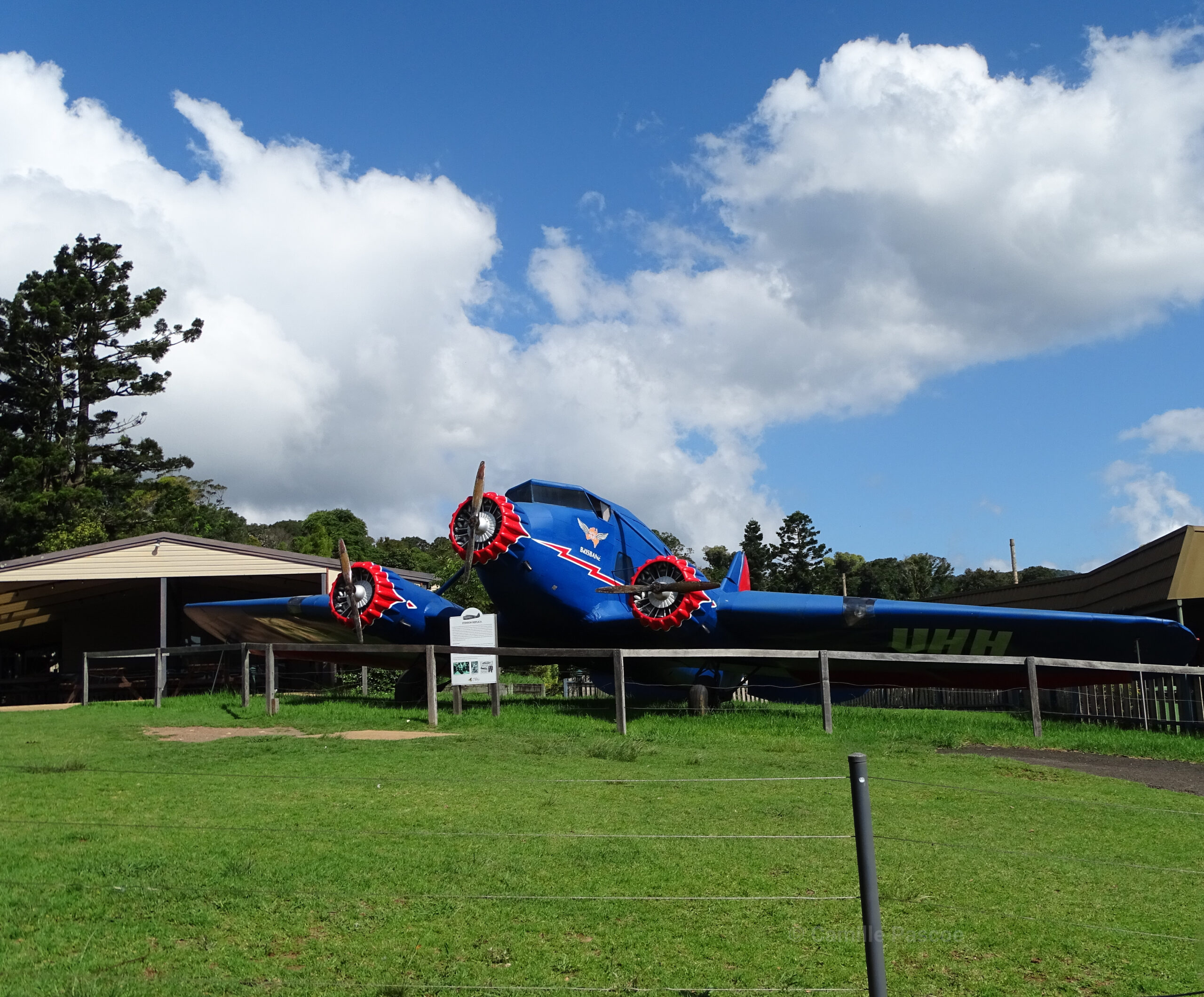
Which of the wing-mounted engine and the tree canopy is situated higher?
the tree canopy

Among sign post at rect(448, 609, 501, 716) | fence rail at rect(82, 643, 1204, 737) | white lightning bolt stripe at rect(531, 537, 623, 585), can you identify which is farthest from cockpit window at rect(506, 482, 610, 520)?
sign post at rect(448, 609, 501, 716)

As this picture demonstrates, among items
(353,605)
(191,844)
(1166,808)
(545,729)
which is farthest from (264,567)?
(1166,808)

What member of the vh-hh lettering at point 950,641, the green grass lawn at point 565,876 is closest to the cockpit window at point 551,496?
the vh-hh lettering at point 950,641

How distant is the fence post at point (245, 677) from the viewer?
16.0 m

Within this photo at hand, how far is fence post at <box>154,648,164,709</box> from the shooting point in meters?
17.7

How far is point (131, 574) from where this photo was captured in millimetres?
24578

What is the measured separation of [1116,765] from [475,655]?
28.0ft

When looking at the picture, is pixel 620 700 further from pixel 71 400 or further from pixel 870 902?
pixel 71 400

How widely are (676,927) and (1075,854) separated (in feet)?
10.7

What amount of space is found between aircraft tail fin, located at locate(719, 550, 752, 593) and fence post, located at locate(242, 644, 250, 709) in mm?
9447

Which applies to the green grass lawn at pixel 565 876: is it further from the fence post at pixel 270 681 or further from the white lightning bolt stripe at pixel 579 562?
the white lightning bolt stripe at pixel 579 562

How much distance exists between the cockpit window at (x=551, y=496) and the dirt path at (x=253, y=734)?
6577 mm

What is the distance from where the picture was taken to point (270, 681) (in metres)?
15.6

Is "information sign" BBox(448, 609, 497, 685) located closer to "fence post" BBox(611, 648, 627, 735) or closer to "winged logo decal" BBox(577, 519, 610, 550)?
"fence post" BBox(611, 648, 627, 735)
